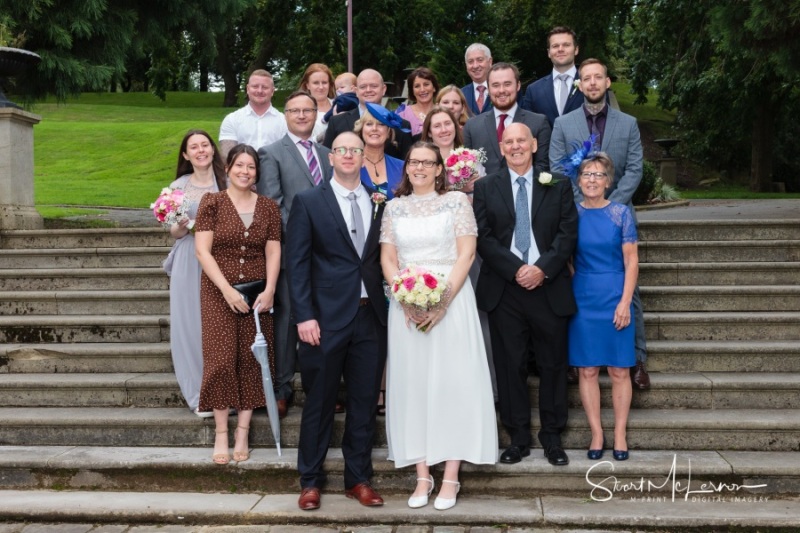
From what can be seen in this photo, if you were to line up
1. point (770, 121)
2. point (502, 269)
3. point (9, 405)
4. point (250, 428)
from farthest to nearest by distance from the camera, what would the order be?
point (770, 121) → point (9, 405) → point (250, 428) → point (502, 269)

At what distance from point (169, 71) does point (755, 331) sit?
3942 centimetres

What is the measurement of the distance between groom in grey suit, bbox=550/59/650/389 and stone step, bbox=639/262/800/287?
1411mm

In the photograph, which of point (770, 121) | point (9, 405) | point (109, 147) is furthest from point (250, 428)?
point (770, 121)

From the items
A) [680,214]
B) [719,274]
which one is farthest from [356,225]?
[680,214]

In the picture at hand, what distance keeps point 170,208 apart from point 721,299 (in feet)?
14.6

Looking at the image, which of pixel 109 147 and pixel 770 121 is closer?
pixel 109 147

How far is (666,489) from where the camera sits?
500cm

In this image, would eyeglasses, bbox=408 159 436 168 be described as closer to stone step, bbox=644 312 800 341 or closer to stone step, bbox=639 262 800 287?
stone step, bbox=644 312 800 341

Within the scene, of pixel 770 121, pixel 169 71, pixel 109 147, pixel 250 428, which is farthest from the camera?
pixel 169 71

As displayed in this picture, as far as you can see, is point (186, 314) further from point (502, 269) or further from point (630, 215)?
point (630, 215)

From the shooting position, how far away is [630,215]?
5.23 metres

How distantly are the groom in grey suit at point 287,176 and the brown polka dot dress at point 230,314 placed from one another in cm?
21

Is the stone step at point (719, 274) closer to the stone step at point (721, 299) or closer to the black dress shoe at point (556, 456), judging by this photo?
the stone step at point (721, 299)

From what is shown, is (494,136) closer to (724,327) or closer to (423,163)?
(423,163)
